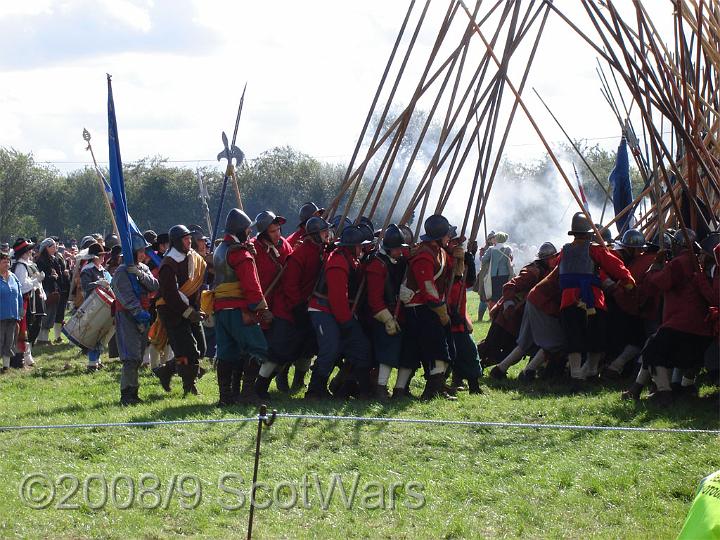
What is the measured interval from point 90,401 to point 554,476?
575 cm

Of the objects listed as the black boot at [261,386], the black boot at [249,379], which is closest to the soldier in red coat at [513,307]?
the black boot at [261,386]

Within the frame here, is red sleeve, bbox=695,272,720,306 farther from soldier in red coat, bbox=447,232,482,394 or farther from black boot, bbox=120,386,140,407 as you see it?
black boot, bbox=120,386,140,407

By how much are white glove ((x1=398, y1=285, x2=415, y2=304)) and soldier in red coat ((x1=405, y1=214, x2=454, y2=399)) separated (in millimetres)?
23

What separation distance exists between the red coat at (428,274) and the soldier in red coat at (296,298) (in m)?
0.97

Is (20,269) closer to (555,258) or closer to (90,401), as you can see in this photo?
(90,401)

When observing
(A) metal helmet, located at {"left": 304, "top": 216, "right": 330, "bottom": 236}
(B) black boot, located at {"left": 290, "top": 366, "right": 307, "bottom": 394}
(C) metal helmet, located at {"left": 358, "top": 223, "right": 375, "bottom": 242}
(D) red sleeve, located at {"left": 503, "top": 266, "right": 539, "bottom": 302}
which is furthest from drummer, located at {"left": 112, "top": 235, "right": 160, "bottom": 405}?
(D) red sleeve, located at {"left": 503, "top": 266, "right": 539, "bottom": 302}

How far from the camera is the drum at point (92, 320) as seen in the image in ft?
40.4

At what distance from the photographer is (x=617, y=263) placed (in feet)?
34.1

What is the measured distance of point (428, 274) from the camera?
10172 millimetres

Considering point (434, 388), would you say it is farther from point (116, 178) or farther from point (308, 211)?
point (116, 178)

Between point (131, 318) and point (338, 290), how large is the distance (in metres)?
2.24

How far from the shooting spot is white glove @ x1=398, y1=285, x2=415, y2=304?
10.3 metres

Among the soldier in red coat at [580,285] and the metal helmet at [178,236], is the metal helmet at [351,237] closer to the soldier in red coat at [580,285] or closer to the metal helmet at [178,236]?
the metal helmet at [178,236]

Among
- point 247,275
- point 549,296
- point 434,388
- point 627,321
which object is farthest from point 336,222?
point 627,321
